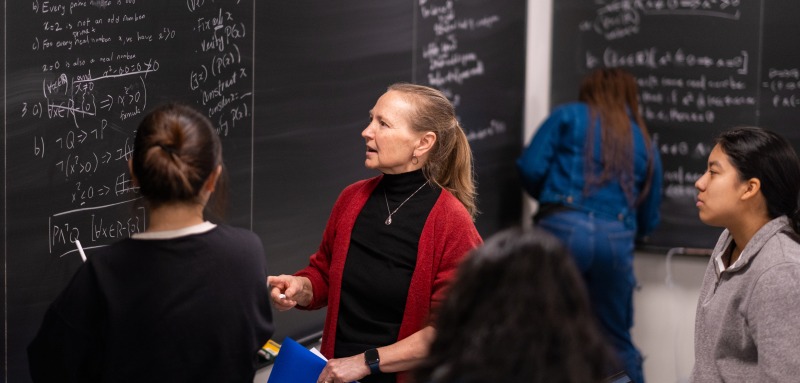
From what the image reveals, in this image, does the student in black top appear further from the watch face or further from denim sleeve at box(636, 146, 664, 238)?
denim sleeve at box(636, 146, 664, 238)

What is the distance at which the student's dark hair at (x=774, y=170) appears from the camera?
7.83 ft

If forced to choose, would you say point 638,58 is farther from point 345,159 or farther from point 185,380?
point 185,380

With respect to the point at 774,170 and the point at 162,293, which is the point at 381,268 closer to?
the point at 162,293

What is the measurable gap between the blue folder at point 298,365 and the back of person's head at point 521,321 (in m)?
1.01

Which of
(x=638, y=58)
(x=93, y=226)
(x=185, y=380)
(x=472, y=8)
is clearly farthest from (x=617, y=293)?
(x=185, y=380)

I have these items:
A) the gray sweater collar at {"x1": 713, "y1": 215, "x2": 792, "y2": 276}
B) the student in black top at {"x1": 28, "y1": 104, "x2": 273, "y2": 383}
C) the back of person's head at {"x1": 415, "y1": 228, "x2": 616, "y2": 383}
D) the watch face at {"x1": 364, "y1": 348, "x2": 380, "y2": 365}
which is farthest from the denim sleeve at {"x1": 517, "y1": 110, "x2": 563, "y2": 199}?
the back of person's head at {"x1": 415, "y1": 228, "x2": 616, "y2": 383}

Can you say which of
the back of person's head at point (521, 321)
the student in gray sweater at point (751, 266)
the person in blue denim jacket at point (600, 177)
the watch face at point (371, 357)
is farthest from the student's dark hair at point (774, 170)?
the person in blue denim jacket at point (600, 177)

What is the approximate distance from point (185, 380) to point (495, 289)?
0.77 metres

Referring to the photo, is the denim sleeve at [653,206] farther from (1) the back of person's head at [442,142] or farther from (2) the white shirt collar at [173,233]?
(2) the white shirt collar at [173,233]

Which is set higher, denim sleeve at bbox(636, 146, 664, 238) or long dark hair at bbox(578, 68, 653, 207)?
long dark hair at bbox(578, 68, 653, 207)

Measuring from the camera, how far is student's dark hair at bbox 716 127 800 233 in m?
2.39

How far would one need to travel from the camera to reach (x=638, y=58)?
4.83 metres

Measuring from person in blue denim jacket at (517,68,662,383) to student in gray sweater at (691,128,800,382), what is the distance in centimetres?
199

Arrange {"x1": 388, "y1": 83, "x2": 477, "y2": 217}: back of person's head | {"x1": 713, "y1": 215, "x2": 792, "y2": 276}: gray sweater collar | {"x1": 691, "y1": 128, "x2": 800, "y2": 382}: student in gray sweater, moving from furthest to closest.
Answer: {"x1": 388, "y1": 83, "x2": 477, "y2": 217}: back of person's head
{"x1": 713, "y1": 215, "x2": 792, "y2": 276}: gray sweater collar
{"x1": 691, "y1": 128, "x2": 800, "y2": 382}: student in gray sweater
